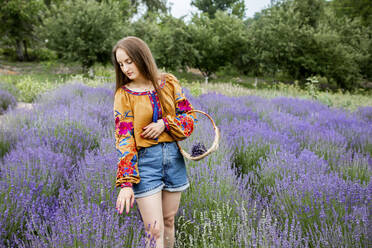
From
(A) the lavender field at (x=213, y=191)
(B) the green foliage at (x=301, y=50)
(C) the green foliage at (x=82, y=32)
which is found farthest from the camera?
(B) the green foliage at (x=301, y=50)

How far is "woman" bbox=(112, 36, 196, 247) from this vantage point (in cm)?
146

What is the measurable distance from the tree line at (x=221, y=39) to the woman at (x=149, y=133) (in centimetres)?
1403

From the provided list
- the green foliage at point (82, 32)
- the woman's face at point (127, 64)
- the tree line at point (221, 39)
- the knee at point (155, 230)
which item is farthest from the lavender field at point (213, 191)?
the tree line at point (221, 39)

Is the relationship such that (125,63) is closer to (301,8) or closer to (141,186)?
(141,186)

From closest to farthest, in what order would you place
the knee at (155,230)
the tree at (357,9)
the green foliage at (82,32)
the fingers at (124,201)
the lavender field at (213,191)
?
1. the fingers at (124,201)
2. the knee at (155,230)
3. the lavender field at (213,191)
4. the green foliage at (82,32)
5. the tree at (357,9)

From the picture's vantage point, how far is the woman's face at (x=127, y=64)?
1542 millimetres

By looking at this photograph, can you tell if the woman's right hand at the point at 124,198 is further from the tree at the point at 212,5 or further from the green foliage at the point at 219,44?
the tree at the point at 212,5

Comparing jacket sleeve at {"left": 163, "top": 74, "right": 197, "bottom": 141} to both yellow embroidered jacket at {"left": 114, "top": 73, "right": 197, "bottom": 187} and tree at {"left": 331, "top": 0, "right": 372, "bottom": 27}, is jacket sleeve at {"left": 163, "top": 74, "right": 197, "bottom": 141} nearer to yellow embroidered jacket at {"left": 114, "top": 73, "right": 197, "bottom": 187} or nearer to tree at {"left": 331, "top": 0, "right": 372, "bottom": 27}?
yellow embroidered jacket at {"left": 114, "top": 73, "right": 197, "bottom": 187}

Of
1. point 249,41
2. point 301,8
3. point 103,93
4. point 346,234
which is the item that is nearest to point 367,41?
point 301,8

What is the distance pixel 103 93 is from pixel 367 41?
22374mm

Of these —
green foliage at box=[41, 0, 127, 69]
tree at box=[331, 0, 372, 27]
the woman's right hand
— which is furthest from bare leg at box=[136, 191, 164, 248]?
tree at box=[331, 0, 372, 27]

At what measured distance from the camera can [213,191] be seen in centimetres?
216

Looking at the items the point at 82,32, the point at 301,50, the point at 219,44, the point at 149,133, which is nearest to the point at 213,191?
the point at 149,133

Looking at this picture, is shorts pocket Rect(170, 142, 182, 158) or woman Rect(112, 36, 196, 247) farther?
shorts pocket Rect(170, 142, 182, 158)
